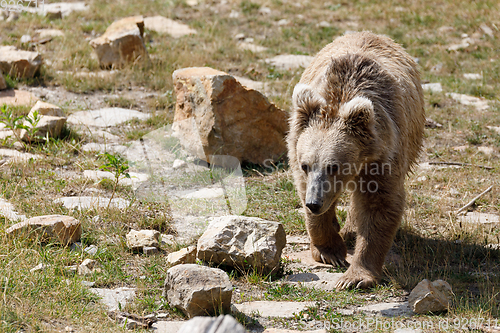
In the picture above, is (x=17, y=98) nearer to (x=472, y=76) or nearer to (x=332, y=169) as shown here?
(x=332, y=169)

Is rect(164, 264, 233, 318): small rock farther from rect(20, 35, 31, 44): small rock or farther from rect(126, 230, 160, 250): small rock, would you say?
rect(20, 35, 31, 44): small rock

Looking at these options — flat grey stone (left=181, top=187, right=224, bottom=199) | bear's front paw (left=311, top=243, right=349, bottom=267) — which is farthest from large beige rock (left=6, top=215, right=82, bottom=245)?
bear's front paw (left=311, top=243, right=349, bottom=267)

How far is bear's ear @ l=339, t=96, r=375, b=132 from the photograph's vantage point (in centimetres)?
391

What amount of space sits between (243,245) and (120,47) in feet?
19.1

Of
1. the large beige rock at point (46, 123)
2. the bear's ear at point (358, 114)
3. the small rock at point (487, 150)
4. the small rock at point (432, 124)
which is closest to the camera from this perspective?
the bear's ear at point (358, 114)

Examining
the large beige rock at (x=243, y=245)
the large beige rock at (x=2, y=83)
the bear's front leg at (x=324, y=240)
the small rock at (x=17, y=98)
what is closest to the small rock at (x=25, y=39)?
the large beige rock at (x=2, y=83)

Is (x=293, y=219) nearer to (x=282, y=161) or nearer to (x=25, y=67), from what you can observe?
(x=282, y=161)

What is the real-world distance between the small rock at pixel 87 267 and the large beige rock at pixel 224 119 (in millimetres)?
2508

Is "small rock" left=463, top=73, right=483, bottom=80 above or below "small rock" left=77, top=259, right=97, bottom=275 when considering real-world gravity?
above

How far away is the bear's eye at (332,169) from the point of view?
4025 mm

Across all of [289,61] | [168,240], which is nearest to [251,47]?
[289,61]

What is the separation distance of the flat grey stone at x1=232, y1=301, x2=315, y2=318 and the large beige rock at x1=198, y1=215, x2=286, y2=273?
1.38ft

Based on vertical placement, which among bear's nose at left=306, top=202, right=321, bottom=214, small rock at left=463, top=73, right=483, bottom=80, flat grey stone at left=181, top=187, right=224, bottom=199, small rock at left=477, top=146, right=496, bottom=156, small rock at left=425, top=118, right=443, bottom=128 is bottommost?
flat grey stone at left=181, top=187, right=224, bottom=199

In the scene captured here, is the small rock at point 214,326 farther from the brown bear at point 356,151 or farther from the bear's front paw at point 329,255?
the bear's front paw at point 329,255
